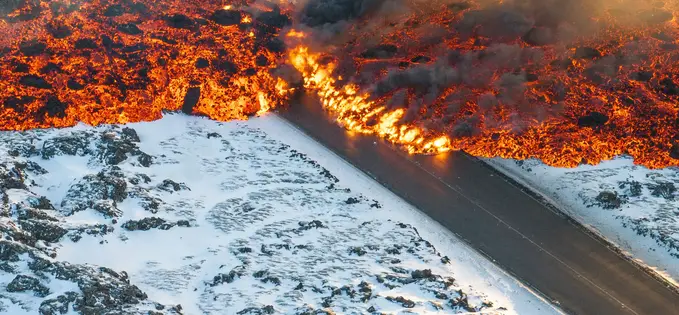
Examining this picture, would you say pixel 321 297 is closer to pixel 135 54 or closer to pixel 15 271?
pixel 15 271

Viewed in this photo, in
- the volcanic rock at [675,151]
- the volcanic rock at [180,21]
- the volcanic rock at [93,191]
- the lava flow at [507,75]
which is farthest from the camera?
the volcanic rock at [180,21]

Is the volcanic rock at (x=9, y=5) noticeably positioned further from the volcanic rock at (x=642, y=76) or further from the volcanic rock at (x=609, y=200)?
the volcanic rock at (x=642, y=76)

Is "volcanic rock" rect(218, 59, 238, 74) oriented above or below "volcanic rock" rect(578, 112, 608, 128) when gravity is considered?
below

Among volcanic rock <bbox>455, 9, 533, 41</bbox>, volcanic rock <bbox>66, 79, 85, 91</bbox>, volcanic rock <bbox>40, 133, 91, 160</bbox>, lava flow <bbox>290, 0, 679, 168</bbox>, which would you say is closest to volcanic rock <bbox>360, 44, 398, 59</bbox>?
lava flow <bbox>290, 0, 679, 168</bbox>

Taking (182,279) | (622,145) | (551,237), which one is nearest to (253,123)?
(182,279)

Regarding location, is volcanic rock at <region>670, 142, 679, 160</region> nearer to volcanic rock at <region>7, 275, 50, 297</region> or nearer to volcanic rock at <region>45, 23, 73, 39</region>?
volcanic rock at <region>7, 275, 50, 297</region>

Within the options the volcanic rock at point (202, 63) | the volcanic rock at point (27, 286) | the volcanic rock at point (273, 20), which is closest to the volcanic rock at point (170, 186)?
the volcanic rock at point (27, 286)
